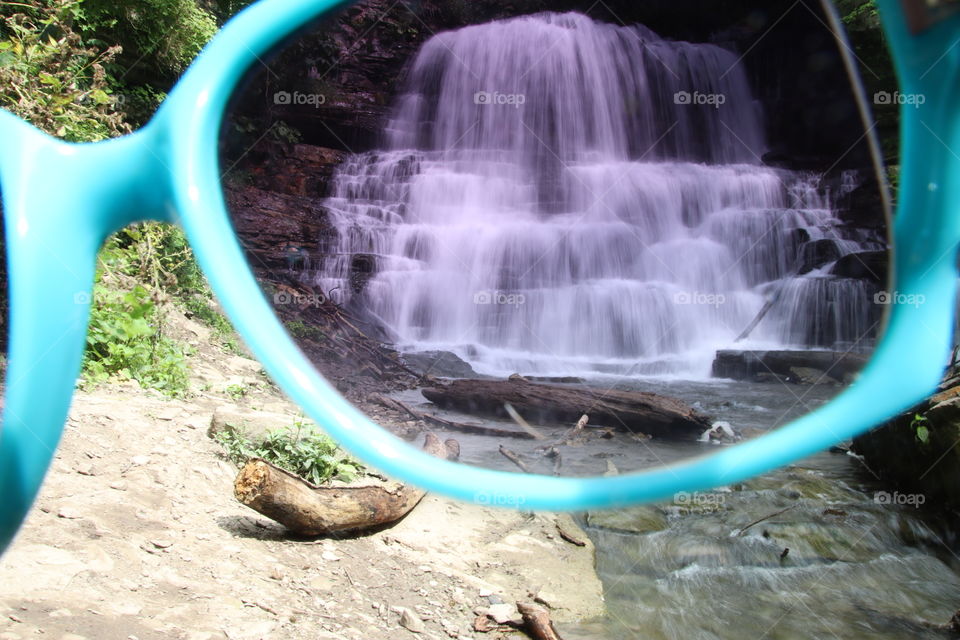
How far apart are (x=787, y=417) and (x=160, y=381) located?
2.57 metres

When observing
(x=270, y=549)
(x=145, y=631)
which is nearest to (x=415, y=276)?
(x=270, y=549)

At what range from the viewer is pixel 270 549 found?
5.54 feet

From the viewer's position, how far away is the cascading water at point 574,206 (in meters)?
3.12
